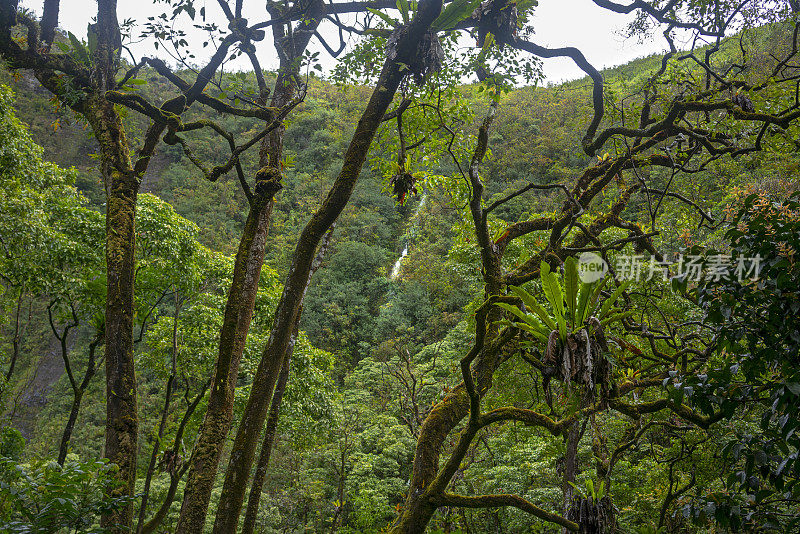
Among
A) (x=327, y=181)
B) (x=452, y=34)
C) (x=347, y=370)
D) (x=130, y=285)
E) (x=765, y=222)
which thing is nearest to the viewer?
(x=765, y=222)

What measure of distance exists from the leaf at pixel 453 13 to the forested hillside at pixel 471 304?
0.04 feet

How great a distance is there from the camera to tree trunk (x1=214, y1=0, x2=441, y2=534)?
101 inches

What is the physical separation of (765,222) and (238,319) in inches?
114

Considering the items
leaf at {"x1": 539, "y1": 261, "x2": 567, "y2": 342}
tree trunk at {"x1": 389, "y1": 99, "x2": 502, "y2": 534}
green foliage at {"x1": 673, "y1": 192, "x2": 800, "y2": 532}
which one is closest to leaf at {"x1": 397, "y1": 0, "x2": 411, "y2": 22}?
tree trunk at {"x1": 389, "y1": 99, "x2": 502, "y2": 534}

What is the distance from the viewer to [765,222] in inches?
73.7

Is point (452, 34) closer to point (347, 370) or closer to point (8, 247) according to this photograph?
point (8, 247)

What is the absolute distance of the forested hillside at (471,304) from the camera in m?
2.07

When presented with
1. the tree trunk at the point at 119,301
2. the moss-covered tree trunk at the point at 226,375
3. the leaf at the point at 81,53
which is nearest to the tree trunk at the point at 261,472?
the moss-covered tree trunk at the point at 226,375

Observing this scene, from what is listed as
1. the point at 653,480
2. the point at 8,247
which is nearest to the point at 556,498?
the point at 653,480

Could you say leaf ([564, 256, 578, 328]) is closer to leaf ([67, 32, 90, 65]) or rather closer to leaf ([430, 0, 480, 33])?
leaf ([430, 0, 480, 33])

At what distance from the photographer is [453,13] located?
281cm

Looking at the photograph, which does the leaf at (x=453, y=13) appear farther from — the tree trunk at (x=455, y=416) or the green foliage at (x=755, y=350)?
the green foliage at (x=755, y=350)

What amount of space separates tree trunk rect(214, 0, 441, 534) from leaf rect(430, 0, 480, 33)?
0.47 ft

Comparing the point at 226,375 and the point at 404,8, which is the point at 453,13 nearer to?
the point at 404,8
